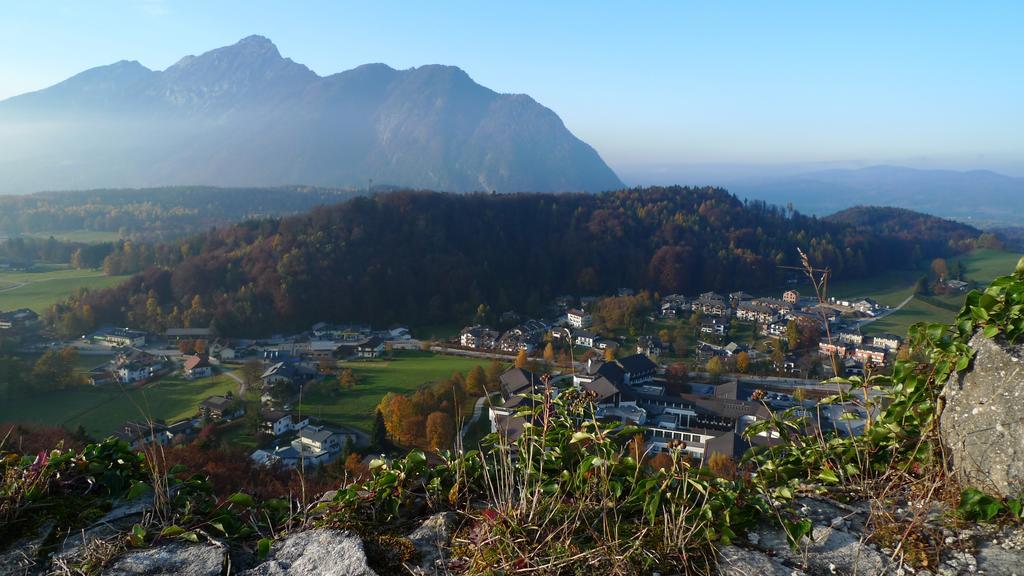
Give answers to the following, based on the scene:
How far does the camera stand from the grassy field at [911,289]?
3450cm

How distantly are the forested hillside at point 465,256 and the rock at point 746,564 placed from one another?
3628 centimetres

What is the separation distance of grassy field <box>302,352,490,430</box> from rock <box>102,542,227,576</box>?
17656 mm

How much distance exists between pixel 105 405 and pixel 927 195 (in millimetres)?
181546

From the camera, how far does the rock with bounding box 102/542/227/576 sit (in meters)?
1.90

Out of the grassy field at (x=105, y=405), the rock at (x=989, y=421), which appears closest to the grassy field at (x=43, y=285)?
the grassy field at (x=105, y=405)

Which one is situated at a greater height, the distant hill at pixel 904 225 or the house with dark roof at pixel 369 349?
the distant hill at pixel 904 225

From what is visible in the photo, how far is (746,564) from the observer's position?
184cm

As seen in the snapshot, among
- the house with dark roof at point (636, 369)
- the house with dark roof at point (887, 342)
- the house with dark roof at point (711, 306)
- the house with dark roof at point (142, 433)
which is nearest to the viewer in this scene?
the house with dark roof at point (142, 433)

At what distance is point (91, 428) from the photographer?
1702 cm

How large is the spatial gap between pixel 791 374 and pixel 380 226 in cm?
3380

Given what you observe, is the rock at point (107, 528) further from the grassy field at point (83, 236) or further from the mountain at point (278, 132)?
the mountain at point (278, 132)

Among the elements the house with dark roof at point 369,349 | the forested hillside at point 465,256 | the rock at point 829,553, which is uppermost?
the rock at point 829,553

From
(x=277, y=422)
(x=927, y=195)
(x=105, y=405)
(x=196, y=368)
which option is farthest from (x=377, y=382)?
(x=927, y=195)

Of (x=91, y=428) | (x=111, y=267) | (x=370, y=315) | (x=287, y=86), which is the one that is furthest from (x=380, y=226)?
(x=287, y=86)
